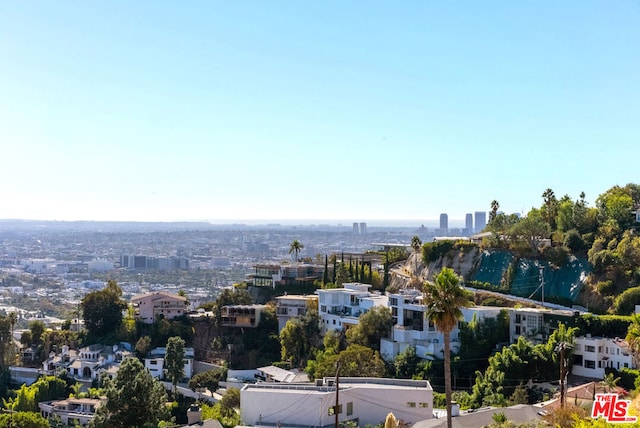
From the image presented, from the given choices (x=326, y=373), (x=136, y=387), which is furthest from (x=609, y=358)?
(x=136, y=387)

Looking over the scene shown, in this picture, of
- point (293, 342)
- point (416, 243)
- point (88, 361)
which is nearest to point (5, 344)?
point (88, 361)

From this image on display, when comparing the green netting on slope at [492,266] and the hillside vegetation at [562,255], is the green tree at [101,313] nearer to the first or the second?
the hillside vegetation at [562,255]

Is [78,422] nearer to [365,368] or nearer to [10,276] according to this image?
[365,368]

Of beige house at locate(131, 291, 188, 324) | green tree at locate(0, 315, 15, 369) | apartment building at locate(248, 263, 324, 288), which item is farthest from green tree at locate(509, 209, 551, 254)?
green tree at locate(0, 315, 15, 369)

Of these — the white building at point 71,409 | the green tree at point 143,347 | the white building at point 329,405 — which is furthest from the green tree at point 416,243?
the white building at point 329,405

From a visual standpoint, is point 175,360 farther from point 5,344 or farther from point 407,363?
point 5,344
